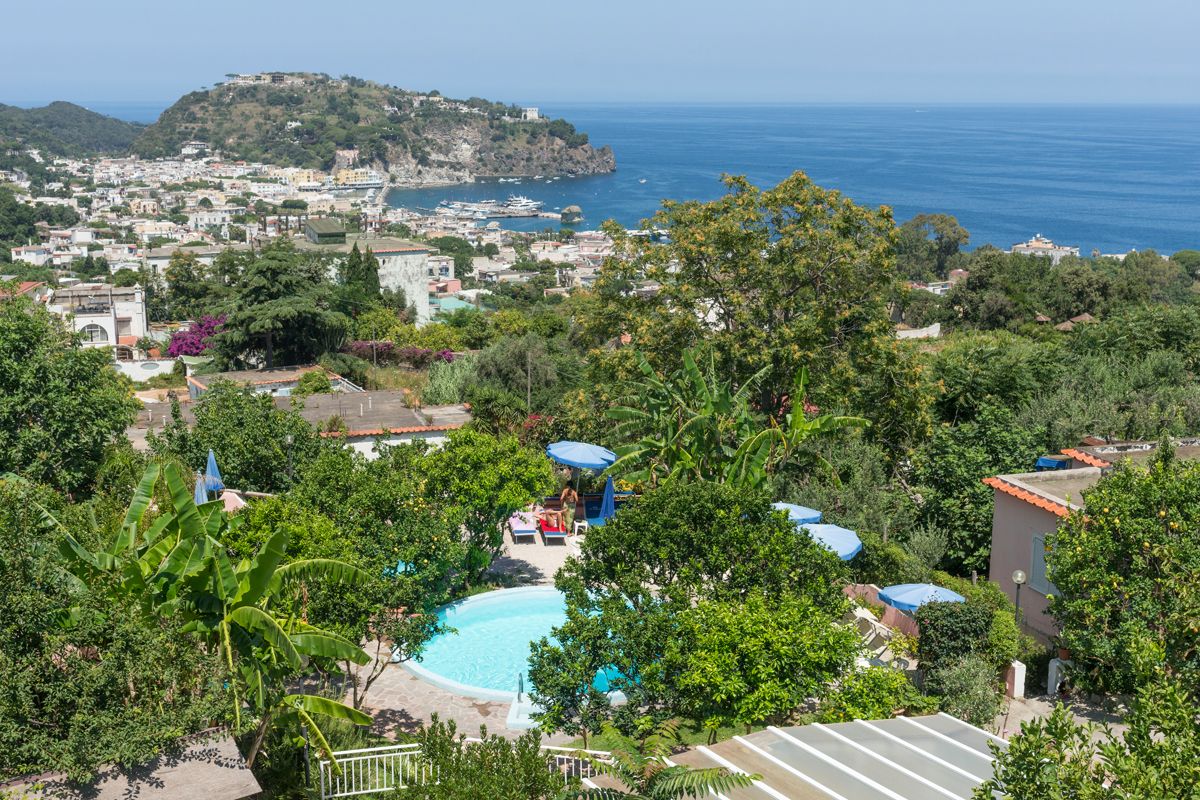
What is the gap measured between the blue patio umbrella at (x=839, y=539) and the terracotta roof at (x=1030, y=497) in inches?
79.5

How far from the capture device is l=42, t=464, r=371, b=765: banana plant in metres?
9.21

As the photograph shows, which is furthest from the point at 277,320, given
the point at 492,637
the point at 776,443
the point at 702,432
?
the point at 702,432

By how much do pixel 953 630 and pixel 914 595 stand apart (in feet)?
4.71

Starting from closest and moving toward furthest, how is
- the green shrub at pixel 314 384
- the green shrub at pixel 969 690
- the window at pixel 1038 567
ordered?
1. the green shrub at pixel 969 690
2. the window at pixel 1038 567
3. the green shrub at pixel 314 384

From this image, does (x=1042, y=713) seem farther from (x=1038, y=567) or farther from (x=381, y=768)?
(x=381, y=768)

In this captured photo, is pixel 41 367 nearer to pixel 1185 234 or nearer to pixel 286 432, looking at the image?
pixel 286 432

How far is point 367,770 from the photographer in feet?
30.5

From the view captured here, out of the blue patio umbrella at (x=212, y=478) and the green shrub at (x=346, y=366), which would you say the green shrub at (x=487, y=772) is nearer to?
the blue patio umbrella at (x=212, y=478)

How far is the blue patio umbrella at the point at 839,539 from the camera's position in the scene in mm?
14961

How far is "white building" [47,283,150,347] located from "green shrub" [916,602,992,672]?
4774 centimetres

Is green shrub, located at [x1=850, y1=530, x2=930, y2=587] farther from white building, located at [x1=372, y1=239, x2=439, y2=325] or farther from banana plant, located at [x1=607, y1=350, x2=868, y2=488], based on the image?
white building, located at [x1=372, y1=239, x2=439, y2=325]

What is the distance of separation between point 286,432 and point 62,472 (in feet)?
10.9

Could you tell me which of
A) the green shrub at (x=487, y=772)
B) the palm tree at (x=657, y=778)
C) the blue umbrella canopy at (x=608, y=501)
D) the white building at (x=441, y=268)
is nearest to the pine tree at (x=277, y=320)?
the blue umbrella canopy at (x=608, y=501)

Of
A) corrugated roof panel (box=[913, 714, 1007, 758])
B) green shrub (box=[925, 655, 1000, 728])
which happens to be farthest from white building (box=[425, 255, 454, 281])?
corrugated roof panel (box=[913, 714, 1007, 758])
